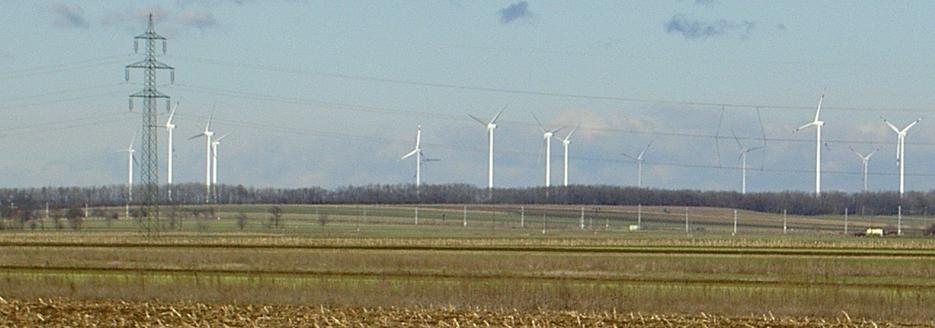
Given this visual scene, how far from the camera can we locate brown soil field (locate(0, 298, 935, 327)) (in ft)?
120

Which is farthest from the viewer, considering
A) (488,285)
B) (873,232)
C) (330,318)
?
(873,232)

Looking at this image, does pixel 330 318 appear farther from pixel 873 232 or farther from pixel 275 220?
pixel 275 220

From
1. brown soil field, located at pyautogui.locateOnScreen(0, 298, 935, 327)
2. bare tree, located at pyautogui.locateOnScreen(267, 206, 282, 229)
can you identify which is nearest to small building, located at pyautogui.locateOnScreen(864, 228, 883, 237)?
bare tree, located at pyautogui.locateOnScreen(267, 206, 282, 229)

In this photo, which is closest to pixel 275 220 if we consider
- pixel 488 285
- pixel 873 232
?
pixel 873 232

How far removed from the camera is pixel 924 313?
4372 cm

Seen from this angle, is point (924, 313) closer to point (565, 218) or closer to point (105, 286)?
point (105, 286)

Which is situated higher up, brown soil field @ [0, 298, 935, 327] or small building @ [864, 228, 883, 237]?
brown soil field @ [0, 298, 935, 327]

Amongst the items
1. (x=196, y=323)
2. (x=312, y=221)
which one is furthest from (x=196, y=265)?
(x=312, y=221)

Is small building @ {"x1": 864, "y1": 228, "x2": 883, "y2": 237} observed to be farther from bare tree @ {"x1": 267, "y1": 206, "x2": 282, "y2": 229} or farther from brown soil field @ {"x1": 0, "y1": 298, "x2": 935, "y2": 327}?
brown soil field @ {"x1": 0, "y1": 298, "x2": 935, "y2": 327}

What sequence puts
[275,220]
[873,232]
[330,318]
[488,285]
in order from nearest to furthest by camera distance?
1. [330,318]
2. [488,285]
3. [873,232]
4. [275,220]

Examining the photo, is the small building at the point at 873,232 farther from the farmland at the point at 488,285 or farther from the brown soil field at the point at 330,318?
the brown soil field at the point at 330,318

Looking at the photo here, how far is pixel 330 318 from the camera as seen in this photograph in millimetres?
37594

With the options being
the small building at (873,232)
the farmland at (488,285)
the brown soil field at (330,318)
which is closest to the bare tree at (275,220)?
the small building at (873,232)

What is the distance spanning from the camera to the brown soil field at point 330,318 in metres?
36.5
